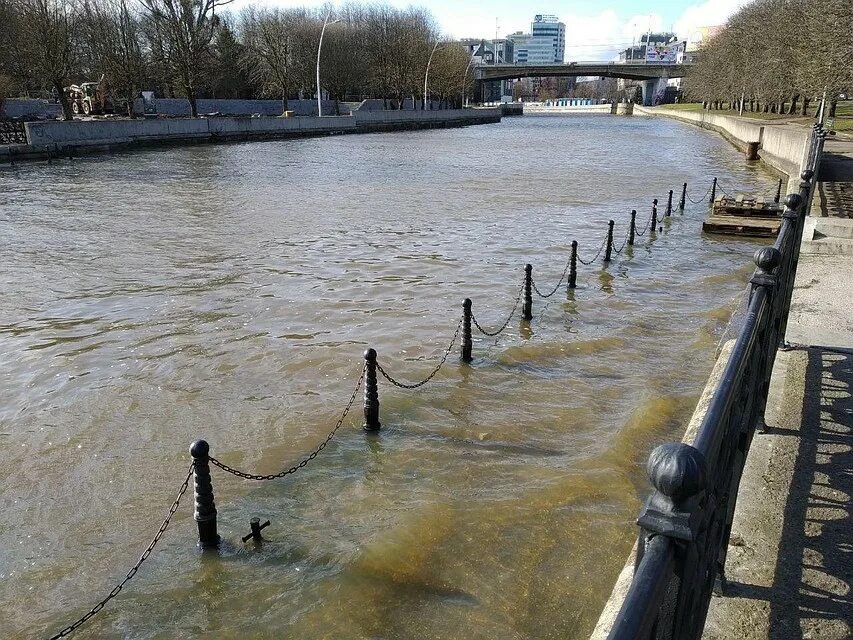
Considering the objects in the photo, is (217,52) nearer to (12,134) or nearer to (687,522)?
(12,134)

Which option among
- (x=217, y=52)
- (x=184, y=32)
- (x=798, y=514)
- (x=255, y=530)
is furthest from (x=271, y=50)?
(x=798, y=514)

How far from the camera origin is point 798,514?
167 inches

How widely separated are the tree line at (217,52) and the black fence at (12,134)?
25.2ft

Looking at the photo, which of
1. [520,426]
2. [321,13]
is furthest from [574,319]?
[321,13]

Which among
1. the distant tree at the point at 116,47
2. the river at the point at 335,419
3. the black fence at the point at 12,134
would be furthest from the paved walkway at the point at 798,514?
the distant tree at the point at 116,47

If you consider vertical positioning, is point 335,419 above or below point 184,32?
below

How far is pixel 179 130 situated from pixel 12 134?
44.8ft

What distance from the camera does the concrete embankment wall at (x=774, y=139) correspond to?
28.8 m

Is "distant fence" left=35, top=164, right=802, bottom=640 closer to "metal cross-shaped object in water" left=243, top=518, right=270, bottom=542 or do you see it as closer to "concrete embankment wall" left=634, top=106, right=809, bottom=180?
"metal cross-shaped object in water" left=243, top=518, right=270, bottom=542

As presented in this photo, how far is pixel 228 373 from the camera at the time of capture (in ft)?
32.7

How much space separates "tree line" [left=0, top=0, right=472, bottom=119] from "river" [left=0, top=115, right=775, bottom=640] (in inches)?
1762

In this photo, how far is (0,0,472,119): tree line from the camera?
185 feet

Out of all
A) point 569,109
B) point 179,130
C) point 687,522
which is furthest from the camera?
point 569,109

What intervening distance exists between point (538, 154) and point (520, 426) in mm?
44905
